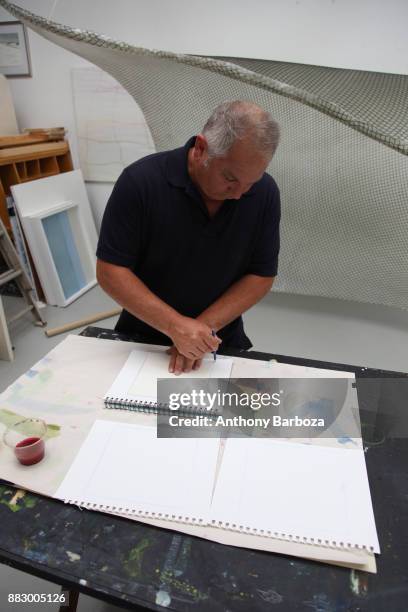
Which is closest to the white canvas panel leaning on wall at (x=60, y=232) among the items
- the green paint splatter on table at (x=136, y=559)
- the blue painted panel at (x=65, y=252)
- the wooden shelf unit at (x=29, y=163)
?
the blue painted panel at (x=65, y=252)

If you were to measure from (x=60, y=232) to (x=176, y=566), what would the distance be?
267 cm

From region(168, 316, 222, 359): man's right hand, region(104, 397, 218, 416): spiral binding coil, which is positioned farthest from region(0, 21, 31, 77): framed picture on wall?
region(104, 397, 218, 416): spiral binding coil

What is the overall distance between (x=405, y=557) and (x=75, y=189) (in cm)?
303

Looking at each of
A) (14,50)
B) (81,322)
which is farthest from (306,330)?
(14,50)

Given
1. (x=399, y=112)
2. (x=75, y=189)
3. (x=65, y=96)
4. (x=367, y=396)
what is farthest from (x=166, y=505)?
(x=65, y=96)

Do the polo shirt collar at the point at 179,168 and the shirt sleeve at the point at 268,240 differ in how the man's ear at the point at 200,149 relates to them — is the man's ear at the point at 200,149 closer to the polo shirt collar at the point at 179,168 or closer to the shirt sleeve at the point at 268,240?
the polo shirt collar at the point at 179,168

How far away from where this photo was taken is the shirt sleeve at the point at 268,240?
1113 mm

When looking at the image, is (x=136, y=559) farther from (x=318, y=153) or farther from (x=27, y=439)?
(x=318, y=153)

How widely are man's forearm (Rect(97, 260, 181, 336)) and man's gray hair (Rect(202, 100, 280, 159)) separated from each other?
0.39 m

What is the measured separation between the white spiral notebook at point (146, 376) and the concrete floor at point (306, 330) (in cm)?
135

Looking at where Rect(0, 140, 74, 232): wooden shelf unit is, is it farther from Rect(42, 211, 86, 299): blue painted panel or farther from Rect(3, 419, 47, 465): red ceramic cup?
Rect(3, 419, 47, 465): red ceramic cup

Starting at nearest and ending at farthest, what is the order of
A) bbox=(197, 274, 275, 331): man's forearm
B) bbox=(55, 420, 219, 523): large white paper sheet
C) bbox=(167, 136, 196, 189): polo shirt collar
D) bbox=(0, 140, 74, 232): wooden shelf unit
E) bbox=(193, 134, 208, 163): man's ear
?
1. bbox=(55, 420, 219, 523): large white paper sheet
2. bbox=(193, 134, 208, 163): man's ear
3. bbox=(167, 136, 196, 189): polo shirt collar
4. bbox=(197, 274, 275, 331): man's forearm
5. bbox=(0, 140, 74, 232): wooden shelf unit

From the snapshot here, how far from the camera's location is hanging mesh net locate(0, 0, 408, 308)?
41.4 inches

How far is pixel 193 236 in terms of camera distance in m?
1.05
